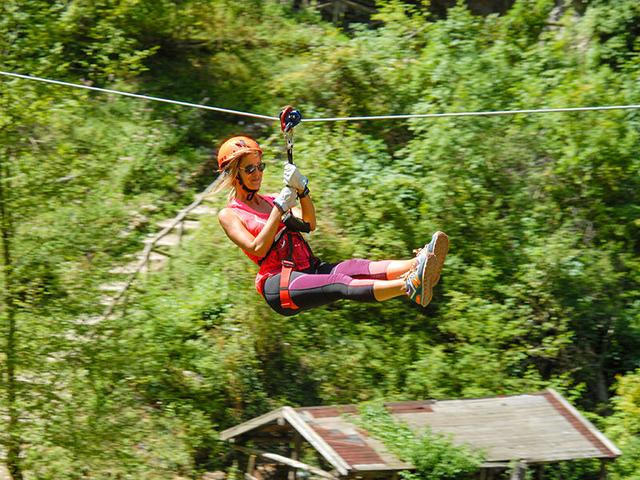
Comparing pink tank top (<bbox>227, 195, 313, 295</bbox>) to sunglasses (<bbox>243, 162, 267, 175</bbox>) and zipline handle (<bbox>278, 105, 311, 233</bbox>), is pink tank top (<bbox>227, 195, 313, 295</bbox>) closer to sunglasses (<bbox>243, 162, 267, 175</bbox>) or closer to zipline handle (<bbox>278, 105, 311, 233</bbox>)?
zipline handle (<bbox>278, 105, 311, 233</bbox>)

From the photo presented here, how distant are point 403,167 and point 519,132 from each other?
1.15 meters

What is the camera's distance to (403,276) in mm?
5387

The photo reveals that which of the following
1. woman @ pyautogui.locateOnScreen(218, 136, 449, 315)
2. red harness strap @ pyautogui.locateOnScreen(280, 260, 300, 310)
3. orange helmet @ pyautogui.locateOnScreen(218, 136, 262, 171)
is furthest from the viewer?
orange helmet @ pyautogui.locateOnScreen(218, 136, 262, 171)

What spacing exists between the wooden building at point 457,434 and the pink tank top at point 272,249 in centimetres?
152

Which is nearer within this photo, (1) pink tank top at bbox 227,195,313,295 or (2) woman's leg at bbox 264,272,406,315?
(2) woman's leg at bbox 264,272,406,315

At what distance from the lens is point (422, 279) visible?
17.2ft

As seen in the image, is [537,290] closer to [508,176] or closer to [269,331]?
[508,176]

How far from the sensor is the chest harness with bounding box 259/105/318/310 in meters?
5.64

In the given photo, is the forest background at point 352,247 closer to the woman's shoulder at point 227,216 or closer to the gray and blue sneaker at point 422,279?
the woman's shoulder at point 227,216

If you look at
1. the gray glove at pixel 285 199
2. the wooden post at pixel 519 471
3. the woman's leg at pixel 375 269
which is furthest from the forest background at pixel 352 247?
the woman's leg at pixel 375 269

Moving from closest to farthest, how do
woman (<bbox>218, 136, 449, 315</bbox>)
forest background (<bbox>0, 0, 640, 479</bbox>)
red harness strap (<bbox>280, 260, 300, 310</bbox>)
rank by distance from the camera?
woman (<bbox>218, 136, 449, 315</bbox>)
red harness strap (<bbox>280, 260, 300, 310</bbox>)
forest background (<bbox>0, 0, 640, 479</bbox>)

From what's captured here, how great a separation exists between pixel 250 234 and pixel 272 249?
0.57 feet

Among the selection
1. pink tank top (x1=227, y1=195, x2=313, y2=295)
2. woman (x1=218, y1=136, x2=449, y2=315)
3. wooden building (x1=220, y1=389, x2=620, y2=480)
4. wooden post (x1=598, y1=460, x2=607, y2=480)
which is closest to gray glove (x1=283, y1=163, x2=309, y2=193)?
woman (x1=218, y1=136, x2=449, y2=315)

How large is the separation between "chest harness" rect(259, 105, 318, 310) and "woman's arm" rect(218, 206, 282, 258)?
0.50 feet
